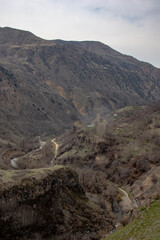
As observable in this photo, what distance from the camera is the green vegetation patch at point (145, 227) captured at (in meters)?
19.1

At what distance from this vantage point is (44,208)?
27.6 meters

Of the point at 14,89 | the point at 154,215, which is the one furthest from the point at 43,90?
the point at 154,215

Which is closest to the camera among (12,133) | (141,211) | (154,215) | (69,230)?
(154,215)

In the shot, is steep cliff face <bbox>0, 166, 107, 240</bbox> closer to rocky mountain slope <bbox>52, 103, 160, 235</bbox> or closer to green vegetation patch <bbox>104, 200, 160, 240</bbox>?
rocky mountain slope <bbox>52, 103, 160, 235</bbox>

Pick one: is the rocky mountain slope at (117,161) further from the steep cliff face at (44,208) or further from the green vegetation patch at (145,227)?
the green vegetation patch at (145,227)

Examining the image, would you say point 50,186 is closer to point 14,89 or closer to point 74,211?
point 74,211

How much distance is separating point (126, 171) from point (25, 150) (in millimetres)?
51135

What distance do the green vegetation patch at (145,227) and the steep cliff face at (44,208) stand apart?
731 centimetres

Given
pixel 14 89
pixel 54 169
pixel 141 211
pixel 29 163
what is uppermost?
pixel 14 89

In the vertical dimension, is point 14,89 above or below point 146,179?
above

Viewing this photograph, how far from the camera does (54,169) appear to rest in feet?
108

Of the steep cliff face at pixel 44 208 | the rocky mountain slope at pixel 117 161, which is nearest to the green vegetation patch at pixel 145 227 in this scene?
the steep cliff face at pixel 44 208

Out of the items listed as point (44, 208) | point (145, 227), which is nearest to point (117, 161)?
point (44, 208)

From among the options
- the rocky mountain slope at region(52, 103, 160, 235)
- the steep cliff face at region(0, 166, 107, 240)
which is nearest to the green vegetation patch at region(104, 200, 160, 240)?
the steep cliff face at region(0, 166, 107, 240)
